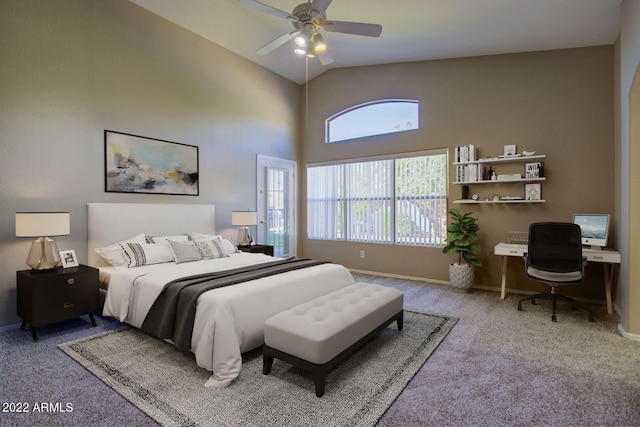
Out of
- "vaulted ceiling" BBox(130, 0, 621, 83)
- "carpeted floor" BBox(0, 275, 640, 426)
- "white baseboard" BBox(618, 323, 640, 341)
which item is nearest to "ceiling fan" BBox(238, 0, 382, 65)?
"vaulted ceiling" BBox(130, 0, 621, 83)

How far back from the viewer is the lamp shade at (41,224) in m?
2.90

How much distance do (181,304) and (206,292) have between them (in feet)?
0.79

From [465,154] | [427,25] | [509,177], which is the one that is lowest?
[509,177]

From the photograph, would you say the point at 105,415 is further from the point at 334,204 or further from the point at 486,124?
the point at 486,124

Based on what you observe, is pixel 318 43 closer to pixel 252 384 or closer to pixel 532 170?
pixel 252 384

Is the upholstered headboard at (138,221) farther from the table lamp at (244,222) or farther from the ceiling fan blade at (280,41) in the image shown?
the ceiling fan blade at (280,41)

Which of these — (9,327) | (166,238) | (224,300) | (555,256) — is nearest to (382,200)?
(555,256)

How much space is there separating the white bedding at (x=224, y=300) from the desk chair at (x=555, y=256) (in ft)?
7.01

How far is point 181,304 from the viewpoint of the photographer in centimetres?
255

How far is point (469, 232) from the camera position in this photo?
4625 mm

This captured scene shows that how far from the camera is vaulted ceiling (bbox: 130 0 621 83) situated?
3.46 meters

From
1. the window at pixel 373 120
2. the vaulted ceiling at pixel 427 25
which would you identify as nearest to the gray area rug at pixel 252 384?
the vaulted ceiling at pixel 427 25

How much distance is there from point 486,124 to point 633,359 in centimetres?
332

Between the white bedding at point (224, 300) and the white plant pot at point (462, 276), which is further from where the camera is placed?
the white plant pot at point (462, 276)
